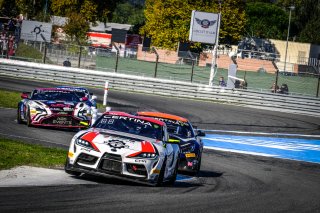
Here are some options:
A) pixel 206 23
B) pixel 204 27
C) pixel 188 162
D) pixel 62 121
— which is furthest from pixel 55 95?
pixel 206 23

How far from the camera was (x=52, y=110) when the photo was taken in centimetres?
2112

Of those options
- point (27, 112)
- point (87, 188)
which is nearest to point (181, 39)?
point (27, 112)

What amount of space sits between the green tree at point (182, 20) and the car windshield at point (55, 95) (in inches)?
1956

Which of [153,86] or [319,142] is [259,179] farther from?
[153,86]

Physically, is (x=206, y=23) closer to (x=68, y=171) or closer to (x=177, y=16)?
(x=177, y=16)

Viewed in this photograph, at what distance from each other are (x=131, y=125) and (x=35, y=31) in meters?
43.8

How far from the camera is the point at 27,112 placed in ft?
69.6

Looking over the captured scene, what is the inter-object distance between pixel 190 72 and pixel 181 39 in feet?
93.0

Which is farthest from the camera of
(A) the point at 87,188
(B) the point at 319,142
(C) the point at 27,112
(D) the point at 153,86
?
(D) the point at 153,86

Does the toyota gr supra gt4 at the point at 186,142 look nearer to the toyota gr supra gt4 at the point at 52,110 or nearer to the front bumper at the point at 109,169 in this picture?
the front bumper at the point at 109,169

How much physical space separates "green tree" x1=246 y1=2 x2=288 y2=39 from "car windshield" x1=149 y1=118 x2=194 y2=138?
326 ft

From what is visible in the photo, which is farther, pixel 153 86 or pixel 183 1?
pixel 183 1

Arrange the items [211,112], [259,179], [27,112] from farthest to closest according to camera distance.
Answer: [211,112], [27,112], [259,179]

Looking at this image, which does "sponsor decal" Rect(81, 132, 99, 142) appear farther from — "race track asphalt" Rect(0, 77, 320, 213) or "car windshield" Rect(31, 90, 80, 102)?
"car windshield" Rect(31, 90, 80, 102)
